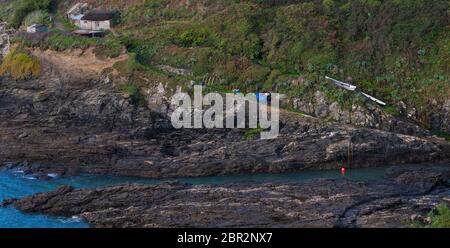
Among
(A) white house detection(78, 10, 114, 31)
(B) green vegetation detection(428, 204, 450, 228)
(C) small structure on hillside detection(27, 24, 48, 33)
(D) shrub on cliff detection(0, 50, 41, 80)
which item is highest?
(A) white house detection(78, 10, 114, 31)

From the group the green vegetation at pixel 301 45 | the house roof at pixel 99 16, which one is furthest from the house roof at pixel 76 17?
the green vegetation at pixel 301 45

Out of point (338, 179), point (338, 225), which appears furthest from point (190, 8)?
point (338, 225)

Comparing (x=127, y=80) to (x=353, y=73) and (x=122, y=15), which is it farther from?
(x=353, y=73)

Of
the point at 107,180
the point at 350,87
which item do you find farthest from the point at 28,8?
the point at 350,87

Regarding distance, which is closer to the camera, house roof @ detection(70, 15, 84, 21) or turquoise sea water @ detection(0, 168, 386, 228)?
turquoise sea water @ detection(0, 168, 386, 228)

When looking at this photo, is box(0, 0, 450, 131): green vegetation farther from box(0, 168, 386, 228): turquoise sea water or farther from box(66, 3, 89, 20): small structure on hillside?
box(0, 168, 386, 228): turquoise sea water

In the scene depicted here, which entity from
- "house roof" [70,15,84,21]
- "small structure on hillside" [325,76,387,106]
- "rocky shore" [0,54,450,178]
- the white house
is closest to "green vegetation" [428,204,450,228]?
"rocky shore" [0,54,450,178]
